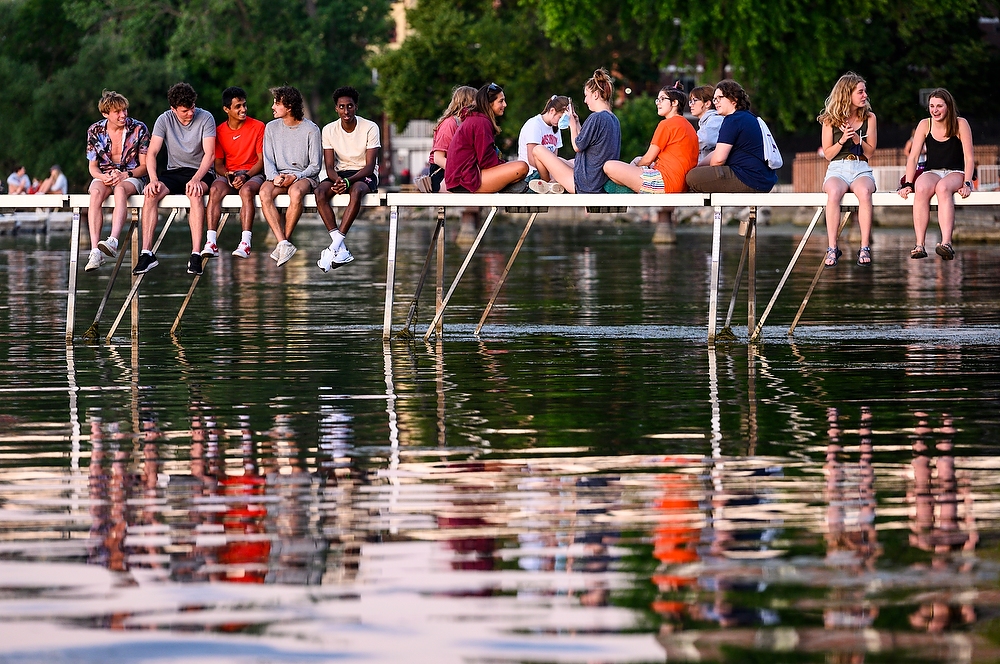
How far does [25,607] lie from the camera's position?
20.0ft

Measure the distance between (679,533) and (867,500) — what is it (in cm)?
110

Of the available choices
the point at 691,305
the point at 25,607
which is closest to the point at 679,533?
the point at 25,607

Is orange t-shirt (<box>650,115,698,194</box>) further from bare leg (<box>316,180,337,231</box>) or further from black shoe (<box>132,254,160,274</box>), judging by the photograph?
black shoe (<box>132,254,160,274</box>)

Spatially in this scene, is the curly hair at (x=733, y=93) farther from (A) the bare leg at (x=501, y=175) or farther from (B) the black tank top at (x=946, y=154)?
(A) the bare leg at (x=501, y=175)

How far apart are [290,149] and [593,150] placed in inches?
100

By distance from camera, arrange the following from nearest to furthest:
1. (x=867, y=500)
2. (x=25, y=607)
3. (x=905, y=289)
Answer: (x=25, y=607), (x=867, y=500), (x=905, y=289)

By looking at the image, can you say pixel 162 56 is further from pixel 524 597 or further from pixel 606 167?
pixel 524 597

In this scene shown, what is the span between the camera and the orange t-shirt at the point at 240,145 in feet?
55.4


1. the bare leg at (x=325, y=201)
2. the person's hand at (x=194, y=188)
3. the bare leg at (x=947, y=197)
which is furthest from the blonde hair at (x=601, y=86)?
the person's hand at (x=194, y=188)

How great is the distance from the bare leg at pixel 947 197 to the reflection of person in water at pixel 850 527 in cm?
568

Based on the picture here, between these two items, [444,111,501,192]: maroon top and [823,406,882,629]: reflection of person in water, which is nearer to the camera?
[823,406,882,629]: reflection of person in water

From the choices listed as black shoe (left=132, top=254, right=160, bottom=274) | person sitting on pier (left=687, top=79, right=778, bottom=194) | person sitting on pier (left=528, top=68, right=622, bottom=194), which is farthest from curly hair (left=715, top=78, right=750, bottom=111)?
black shoe (left=132, top=254, right=160, bottom=274)

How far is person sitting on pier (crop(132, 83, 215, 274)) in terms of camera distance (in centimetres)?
1642

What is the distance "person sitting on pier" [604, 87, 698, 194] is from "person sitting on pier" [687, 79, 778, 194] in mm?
170
